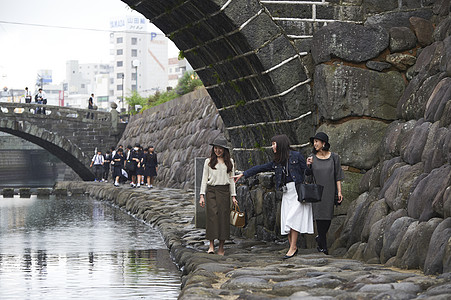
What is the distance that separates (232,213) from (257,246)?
1.01 meters

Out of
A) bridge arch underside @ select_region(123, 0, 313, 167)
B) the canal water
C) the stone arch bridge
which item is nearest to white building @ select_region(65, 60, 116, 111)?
the canal water

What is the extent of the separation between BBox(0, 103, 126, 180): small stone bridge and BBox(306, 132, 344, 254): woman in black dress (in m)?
34.5

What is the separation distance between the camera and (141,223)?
18.2m

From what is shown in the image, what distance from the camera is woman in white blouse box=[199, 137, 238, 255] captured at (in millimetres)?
10391

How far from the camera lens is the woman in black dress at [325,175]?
377 inches

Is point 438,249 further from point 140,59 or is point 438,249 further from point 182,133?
point 140,59

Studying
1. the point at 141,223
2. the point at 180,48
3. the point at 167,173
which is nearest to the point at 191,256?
the point at 180,48

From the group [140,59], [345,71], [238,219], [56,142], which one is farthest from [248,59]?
[140,59]

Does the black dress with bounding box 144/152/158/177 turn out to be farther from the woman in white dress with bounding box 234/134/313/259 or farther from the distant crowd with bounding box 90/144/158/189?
the woman in white dress with bounding box 234/134/313/259

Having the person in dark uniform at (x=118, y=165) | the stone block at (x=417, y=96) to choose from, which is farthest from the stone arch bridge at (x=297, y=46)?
the person in dark uniform at (x=118, y=165)

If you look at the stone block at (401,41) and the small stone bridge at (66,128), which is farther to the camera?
the small stone bridge at (66,128)

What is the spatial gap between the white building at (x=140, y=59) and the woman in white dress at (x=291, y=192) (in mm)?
102729

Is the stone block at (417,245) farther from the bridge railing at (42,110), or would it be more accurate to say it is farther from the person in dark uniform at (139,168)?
the bridge railing at (42,110)

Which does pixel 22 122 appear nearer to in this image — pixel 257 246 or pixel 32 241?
pixel 32 241
